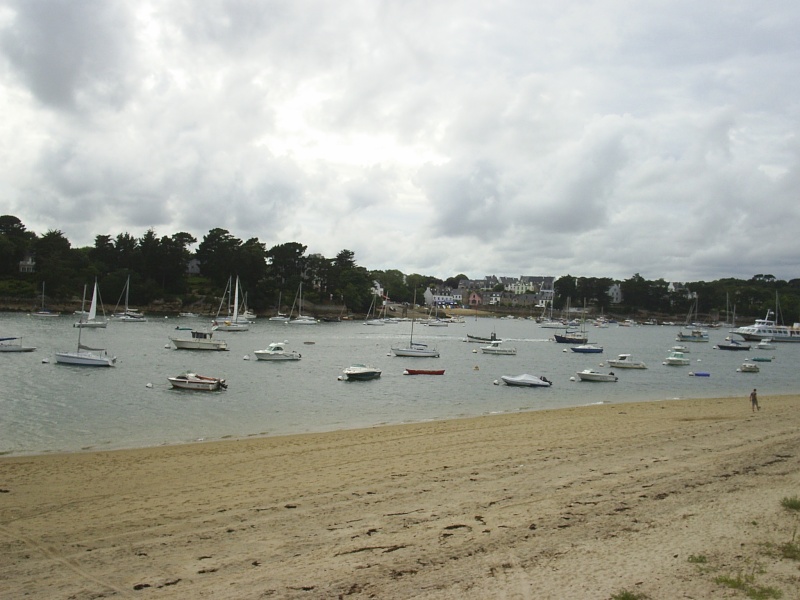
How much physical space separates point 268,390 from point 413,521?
35.2 meters

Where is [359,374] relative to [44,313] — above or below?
above

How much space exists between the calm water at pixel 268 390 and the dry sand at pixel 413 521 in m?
7.99

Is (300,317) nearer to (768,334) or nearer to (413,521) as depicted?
(768,334)

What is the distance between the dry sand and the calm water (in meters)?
7.99

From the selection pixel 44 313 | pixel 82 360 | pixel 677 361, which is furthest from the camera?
pixel 44 313

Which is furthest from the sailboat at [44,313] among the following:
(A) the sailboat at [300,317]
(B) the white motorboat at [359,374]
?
(B) the white motorboat at [359,374]

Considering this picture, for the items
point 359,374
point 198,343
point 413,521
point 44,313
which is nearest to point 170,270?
point 44,313

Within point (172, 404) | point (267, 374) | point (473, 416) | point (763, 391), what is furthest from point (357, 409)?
point (763, 391)

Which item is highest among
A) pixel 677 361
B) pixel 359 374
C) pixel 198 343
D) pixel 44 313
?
pixel 677 361

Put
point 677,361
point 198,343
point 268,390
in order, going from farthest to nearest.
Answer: point 677,361
point 198,343
point 268,390

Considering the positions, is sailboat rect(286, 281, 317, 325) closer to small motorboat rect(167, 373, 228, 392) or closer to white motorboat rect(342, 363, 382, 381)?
white motorboat rect(342, 363, 382, 381)

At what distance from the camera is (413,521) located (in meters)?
13.1

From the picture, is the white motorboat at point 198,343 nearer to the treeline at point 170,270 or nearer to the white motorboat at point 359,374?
the white motorboat at point 359,374

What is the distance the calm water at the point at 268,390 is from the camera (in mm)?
31453
